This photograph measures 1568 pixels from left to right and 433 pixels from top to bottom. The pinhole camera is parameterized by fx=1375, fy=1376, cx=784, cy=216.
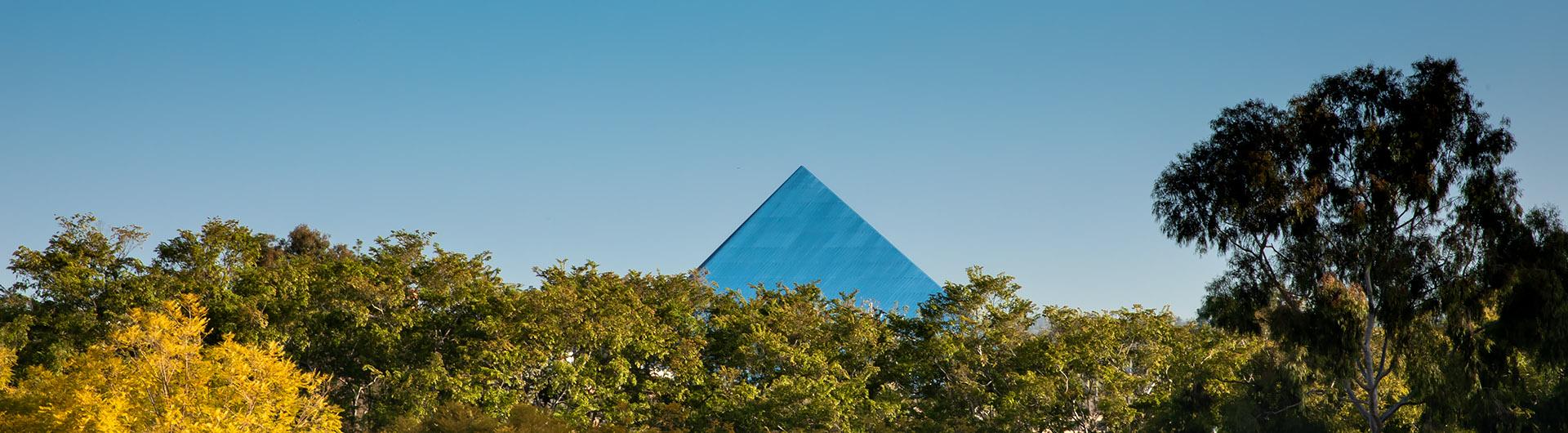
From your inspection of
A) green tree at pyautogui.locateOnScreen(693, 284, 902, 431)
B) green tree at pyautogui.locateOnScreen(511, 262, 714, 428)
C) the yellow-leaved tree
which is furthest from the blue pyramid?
the yellow-leaved tree

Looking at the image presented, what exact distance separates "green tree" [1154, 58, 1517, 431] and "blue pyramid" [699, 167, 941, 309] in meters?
27.3

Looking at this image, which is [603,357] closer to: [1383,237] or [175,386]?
[175,386]

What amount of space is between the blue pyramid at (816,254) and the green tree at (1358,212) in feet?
89.7

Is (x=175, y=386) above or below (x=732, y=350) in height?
below

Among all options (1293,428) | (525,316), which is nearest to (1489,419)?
(1293,428)

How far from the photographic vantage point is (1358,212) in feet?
84.0

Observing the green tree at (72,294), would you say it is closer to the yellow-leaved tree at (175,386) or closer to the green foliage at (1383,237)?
the yellow-leaved tree at (175,386)

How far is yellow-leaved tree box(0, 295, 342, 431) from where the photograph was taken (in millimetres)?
18484

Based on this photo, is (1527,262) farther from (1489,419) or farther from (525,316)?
(525,316)

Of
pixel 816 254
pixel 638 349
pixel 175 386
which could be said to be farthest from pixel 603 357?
pixel 816 254

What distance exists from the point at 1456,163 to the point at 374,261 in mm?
22396

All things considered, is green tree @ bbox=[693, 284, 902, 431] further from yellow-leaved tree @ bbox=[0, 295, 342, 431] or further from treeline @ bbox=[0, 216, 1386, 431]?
yellow-leaved tree @ bbox=[0, 295, 342, 431]

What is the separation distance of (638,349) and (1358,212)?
14.6 metres

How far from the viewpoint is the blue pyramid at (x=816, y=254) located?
55250 millimetres
